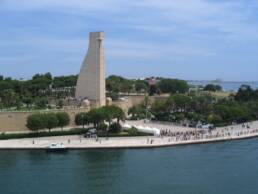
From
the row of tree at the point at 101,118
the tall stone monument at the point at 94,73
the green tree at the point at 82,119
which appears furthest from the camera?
the tall stone monument at the point at 94,73

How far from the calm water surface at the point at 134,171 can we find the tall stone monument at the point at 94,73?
15971 millimetres

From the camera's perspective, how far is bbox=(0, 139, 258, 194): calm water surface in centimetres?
2761

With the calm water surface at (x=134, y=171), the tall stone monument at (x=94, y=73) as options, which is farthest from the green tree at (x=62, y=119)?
the tall stone monument at (x=94, y=73)

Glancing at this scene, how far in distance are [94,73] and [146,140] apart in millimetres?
14518

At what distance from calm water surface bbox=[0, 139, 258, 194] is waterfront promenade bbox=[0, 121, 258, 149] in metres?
1.23

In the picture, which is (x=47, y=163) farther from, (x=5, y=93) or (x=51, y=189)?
(x=5, y=93)

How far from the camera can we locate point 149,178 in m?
29.9

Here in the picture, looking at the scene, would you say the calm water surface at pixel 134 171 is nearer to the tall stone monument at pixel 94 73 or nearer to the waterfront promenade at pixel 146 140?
the waterfront promenade at pixel 146 140

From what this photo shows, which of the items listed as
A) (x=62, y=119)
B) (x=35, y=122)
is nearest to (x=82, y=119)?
(x=62, y=119)

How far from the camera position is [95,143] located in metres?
40.6

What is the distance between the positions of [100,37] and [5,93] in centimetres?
1136

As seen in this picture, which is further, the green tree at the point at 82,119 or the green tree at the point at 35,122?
the green tree at the point at 82,119

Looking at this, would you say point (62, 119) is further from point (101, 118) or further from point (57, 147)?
point (57, 147)

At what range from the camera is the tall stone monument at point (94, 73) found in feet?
178
